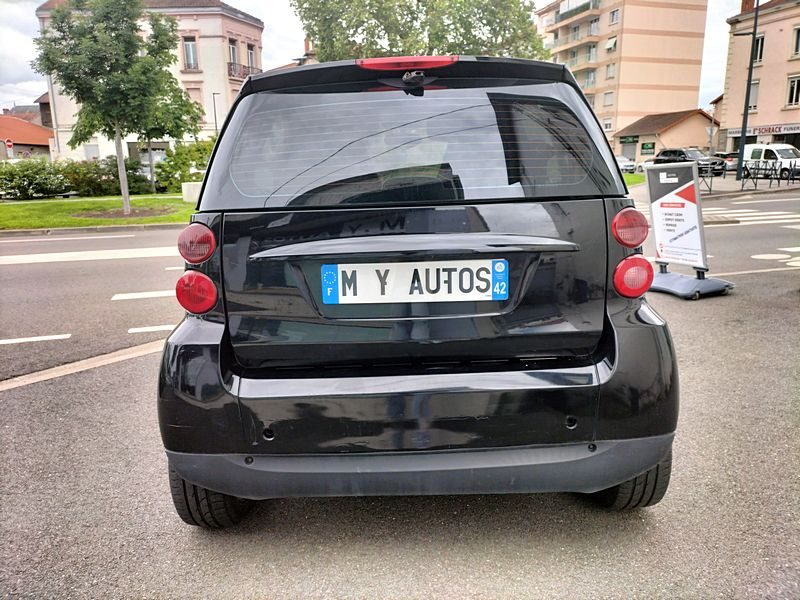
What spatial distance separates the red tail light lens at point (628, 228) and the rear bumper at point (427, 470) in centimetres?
66

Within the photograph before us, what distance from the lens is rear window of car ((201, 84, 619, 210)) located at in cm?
209

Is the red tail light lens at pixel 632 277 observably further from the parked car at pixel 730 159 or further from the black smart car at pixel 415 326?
the parked car at pixel 730 159

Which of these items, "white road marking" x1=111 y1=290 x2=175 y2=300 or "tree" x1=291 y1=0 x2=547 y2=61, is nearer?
"white road marking" x1=111 y1=290 x2=175 y2=300

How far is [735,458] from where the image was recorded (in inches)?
119

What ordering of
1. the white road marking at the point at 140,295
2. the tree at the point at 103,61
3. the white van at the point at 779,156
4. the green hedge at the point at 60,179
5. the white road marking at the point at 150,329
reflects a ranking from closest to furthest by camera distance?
the white road marking at the point at 150,329 < the white road marking at the point at 140,295 < the tree at the point at 103,61 < the green hedge at the point at 60,179 < the white van at the point at 779,156

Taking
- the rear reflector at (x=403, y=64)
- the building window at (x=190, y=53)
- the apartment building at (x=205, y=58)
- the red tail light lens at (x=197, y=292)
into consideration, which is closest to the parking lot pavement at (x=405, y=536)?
the red tail light lens at (x=197, y=292)

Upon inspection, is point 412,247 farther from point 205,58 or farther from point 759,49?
point 759,49

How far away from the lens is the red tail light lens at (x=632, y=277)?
2121 millimetres

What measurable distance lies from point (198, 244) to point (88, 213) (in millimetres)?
18968

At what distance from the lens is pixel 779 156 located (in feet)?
106

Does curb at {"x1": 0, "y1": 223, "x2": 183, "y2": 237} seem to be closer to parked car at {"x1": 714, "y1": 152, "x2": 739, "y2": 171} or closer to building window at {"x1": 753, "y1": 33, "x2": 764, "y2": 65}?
parked car at {"x1": 714, "y1": 152, "x2": 739, "y2": 171}

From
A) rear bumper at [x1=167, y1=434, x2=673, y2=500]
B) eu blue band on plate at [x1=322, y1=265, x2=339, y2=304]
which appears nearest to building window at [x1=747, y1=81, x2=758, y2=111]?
rear bumper at [x1=167, y1=434, x2=673, y2=500]

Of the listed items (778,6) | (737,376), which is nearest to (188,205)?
(737,376)

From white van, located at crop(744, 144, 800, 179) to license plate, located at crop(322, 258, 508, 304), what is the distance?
30.8 metres
